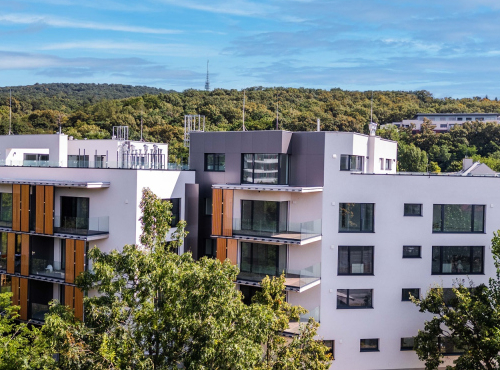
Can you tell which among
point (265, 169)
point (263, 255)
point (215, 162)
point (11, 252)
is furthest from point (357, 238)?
Result: point (11, 252)

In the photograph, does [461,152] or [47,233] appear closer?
[47,233]

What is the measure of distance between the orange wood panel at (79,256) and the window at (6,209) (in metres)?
5.38

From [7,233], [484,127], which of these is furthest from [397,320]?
[484,127]

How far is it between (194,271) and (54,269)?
15.0m

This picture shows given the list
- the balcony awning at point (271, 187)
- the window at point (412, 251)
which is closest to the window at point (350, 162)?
the balcony awning at point (271, 187)

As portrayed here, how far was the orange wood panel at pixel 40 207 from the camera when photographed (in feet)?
86.6

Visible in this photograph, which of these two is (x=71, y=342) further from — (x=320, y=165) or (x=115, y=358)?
(x=320, y=165)

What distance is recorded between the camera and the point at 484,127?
257ft

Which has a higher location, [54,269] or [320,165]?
[320,165]

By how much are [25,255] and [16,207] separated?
2542 millimetres

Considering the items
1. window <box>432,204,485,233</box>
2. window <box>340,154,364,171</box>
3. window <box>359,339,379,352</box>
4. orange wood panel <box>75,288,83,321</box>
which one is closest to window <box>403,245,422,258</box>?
window <box>432,204,485,233</box>

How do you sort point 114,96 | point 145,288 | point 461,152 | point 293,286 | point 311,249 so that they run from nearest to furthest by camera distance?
point 145,288
point 293,286
point 311,249
point 461,152
point 114,96

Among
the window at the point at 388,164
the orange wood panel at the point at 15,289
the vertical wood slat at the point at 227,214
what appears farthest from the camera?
the window at the point at 388,164

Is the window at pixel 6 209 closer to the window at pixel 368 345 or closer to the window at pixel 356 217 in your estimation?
the window at pixel 356 217
